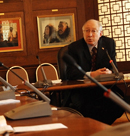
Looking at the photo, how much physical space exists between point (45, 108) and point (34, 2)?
5881mm

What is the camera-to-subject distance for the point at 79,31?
296 inches

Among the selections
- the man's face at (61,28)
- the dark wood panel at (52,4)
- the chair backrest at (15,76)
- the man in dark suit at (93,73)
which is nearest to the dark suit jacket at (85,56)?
the man in dark suit at (93,73)

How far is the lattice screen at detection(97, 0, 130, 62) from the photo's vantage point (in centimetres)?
744

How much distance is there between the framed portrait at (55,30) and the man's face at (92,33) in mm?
2948

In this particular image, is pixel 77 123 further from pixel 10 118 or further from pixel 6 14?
pixel 6 14

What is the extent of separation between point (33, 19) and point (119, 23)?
82.0 inches

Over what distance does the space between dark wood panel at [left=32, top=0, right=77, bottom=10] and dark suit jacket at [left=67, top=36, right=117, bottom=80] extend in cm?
315

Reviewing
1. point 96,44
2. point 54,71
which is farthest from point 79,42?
point 54,71

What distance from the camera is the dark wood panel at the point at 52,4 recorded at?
7391 mm

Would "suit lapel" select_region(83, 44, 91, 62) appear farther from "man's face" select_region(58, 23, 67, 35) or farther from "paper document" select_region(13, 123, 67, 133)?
"man's face" select_region(58, 23, 67, 35)

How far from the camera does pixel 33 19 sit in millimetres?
7398

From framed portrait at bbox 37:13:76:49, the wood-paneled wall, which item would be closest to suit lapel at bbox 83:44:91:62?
the wood-paneled wall

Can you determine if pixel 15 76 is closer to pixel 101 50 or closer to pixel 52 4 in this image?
pixel 52 4

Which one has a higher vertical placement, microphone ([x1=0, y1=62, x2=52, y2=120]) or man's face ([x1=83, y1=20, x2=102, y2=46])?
man's face ([x1=83, y1=20, x2=102, y2=46])
